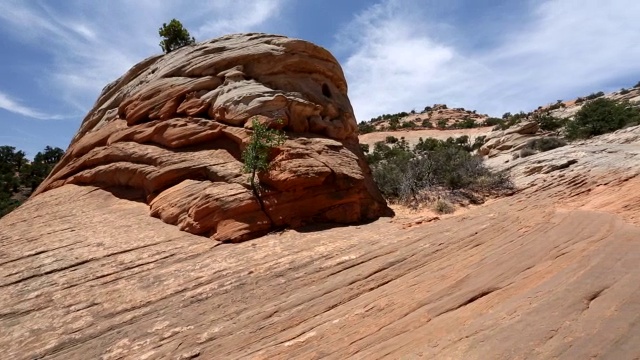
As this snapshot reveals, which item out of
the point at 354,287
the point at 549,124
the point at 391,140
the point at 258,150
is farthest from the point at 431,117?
the point at 354,287

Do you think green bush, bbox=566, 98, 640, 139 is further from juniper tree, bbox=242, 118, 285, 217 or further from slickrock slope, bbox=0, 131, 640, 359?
juniper tree, bbox=242, 118, 285, 217

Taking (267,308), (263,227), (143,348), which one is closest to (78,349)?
(143,348)

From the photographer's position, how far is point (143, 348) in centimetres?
595

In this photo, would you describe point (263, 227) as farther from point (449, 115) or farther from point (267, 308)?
point (449, 115)

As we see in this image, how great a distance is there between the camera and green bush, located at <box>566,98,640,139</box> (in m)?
22.6

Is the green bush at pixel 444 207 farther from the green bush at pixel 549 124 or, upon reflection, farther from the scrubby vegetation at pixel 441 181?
the green bush at pixel 549 124

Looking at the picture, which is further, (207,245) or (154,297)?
(207,245)

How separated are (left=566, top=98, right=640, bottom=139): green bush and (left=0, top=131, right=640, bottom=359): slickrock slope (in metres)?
15.1

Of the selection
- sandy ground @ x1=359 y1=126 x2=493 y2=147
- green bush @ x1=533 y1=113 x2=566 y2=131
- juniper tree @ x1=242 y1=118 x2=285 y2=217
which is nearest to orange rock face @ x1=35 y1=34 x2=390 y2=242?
juniper tree @ x1=242 y1=118 x2=285 y2=217

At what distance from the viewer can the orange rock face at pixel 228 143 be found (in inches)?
418

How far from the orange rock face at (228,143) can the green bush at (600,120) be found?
16.5 meters

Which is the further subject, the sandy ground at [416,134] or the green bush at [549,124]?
the sandy ground at [416,134]

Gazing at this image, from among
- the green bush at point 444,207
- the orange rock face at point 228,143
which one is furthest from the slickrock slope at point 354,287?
the green bush at point 444,207

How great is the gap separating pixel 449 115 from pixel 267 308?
70.6 m
